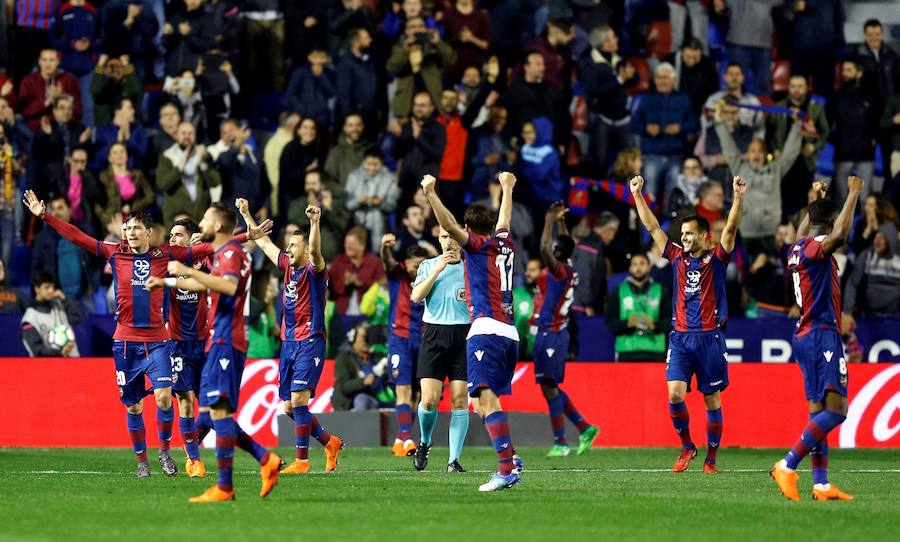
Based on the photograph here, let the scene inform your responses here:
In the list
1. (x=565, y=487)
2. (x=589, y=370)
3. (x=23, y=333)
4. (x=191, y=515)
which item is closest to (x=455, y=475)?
(x=565, y=487)

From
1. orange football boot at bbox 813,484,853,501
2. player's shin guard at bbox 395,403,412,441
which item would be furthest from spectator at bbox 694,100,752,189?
orange football boot at bbox 813,484,853,501

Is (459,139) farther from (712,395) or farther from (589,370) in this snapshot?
(712,395)

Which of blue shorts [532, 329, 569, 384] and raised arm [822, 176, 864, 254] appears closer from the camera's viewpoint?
raised arm [822, 176, 864, 254]

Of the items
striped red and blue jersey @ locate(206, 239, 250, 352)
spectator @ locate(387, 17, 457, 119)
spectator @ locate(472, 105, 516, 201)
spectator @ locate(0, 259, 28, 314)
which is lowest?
spectator @ locate(0, 259, 28, 314)

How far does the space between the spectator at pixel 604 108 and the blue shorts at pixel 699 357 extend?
29.5 feet

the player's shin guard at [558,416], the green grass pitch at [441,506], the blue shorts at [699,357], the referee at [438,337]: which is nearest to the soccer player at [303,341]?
the green grass pitch at [441,506]

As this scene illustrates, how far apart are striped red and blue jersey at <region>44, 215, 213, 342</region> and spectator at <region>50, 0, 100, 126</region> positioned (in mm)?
10279

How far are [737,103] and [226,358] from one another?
47.4ft

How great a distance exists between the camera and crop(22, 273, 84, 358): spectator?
2208 cm

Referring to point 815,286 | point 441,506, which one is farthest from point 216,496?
point 815,286

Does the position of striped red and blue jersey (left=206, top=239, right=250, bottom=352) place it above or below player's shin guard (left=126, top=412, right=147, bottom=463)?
→ above

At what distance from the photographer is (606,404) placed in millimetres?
22172

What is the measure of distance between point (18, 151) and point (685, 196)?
1060 centimetres

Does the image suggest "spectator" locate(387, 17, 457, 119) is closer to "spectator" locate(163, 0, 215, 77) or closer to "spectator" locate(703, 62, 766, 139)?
"spectator" locate(163, 0, 215, 77)
